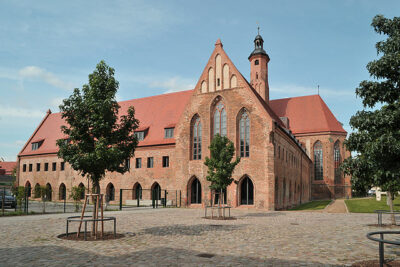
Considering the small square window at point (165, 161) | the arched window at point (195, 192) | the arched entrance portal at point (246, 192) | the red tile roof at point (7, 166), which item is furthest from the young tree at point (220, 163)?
the red tile roof at point (7, 166)

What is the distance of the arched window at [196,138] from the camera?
35.5 meters

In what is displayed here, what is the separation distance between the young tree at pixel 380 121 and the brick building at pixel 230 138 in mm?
22695

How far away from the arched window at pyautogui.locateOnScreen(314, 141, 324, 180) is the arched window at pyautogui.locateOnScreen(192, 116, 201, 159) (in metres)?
29.5

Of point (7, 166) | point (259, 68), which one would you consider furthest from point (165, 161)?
point (7, 166)

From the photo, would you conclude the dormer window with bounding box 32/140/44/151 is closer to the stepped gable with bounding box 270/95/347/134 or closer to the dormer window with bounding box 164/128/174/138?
the dormer window with bounding box 164/128/174/138

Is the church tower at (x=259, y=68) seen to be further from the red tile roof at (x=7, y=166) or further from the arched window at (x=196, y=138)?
the red tile roof at (x=7, y=166)

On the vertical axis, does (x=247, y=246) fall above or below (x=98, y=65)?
below

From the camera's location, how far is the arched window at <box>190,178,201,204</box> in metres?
35.0

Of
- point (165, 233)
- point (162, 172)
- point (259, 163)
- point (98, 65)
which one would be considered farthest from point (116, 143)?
point (162, 172)

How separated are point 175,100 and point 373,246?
3573cm

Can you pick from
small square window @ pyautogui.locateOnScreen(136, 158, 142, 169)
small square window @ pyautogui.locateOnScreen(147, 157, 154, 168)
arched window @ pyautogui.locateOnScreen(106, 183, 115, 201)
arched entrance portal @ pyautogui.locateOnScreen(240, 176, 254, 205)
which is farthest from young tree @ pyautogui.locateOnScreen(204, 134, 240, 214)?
arched window @ pyautogui.locateOnScreen(106, 183, 115, 201)

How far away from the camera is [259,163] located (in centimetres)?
3162

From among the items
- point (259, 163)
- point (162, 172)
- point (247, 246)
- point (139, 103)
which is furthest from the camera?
point (139, 103)

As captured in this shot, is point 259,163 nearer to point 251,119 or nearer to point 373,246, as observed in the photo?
point 251,119
